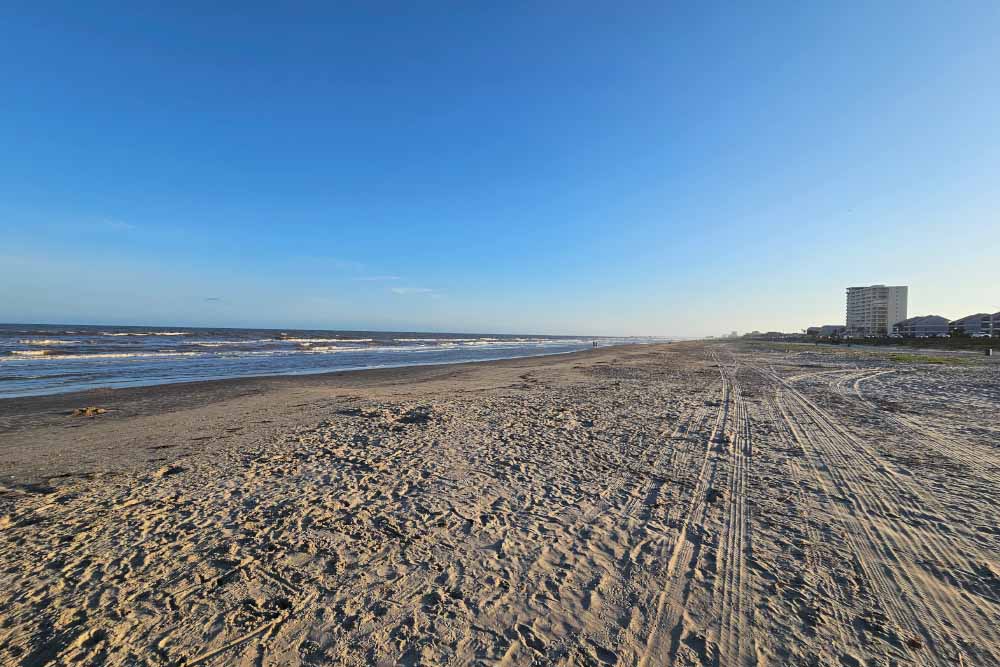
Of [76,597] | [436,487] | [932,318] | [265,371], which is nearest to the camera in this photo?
[76,597]

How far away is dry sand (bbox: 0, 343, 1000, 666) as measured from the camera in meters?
3.11

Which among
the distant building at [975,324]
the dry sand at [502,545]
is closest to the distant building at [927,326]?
the distant building at [975,324]

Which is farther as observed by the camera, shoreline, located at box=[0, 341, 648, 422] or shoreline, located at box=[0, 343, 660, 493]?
shoreline, located at box=[0, 341, 648, 422]

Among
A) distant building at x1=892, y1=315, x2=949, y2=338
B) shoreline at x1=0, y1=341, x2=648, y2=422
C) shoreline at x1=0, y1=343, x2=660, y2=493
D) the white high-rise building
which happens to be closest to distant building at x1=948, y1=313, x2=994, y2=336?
distant building at x1=892, y1=315, x2=949, y2=338

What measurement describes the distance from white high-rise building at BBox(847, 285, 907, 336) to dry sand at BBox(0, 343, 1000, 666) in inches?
6268

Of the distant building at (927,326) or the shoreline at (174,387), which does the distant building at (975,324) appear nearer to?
the distant building at (927,326)

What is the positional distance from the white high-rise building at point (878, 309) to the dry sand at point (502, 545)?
522 ft

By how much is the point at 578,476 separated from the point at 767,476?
9.93ft

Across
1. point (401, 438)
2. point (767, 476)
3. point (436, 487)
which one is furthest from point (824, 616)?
point (401, 438)

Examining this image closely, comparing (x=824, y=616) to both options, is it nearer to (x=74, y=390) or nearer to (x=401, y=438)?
(x=401, y=438)

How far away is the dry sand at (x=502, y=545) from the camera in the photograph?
311cm

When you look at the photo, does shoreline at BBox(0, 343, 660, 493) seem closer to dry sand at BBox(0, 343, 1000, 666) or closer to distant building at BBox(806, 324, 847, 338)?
dry sand at BBox(0, 343, 1000, 666)

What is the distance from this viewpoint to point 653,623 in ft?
10.8

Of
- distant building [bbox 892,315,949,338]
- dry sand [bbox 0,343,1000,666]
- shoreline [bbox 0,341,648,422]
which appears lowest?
shoreline [bbox 0,341,648,422]
